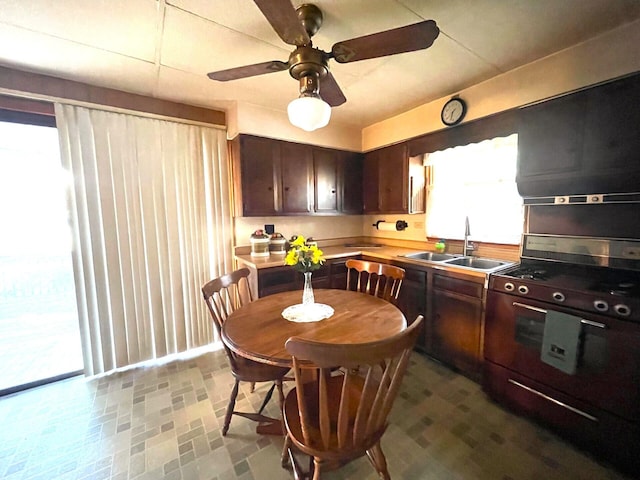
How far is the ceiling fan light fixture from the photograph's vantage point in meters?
1.31

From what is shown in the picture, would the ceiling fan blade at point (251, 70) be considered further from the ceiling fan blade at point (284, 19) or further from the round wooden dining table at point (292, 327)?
the round wooden dining table at point (292, 327)

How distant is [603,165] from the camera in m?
1.60

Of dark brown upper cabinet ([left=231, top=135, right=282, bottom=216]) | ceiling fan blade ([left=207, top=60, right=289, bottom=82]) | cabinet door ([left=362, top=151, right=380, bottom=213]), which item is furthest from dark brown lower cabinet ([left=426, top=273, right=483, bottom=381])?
ceiling fan blade ([left=207, top=60, right=289, bottom=82])

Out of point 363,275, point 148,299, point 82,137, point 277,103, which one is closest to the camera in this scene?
point 82,137

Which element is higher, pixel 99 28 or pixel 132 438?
pixel 99 28

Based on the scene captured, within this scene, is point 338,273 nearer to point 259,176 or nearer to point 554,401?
point 259,176

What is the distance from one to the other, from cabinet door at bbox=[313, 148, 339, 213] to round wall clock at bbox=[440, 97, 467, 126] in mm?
1265

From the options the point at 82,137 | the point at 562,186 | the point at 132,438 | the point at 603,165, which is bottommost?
the point at 132,438

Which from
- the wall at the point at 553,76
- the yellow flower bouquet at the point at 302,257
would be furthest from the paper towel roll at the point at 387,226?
the yellow flower bouquet at the point at 302,257

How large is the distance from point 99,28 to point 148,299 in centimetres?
201

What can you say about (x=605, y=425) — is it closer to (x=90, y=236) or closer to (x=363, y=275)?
(x=363, y=275)

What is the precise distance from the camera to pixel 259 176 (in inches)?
107

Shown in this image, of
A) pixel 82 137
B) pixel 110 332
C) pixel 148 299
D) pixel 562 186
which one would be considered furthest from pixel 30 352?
pixel 562 186

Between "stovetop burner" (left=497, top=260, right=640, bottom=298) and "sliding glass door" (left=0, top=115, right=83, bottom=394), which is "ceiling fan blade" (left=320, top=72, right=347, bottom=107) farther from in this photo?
"sliding glass door" (left=0, top=115, right=83, bottom=394)
